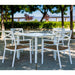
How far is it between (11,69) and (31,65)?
48cm

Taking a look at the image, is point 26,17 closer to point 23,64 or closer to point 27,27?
point 27,27

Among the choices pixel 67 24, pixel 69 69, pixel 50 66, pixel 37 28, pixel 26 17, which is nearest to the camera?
pixel 69 69

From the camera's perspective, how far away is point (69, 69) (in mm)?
2574

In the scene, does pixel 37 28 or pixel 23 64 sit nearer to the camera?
pixel 23 64
